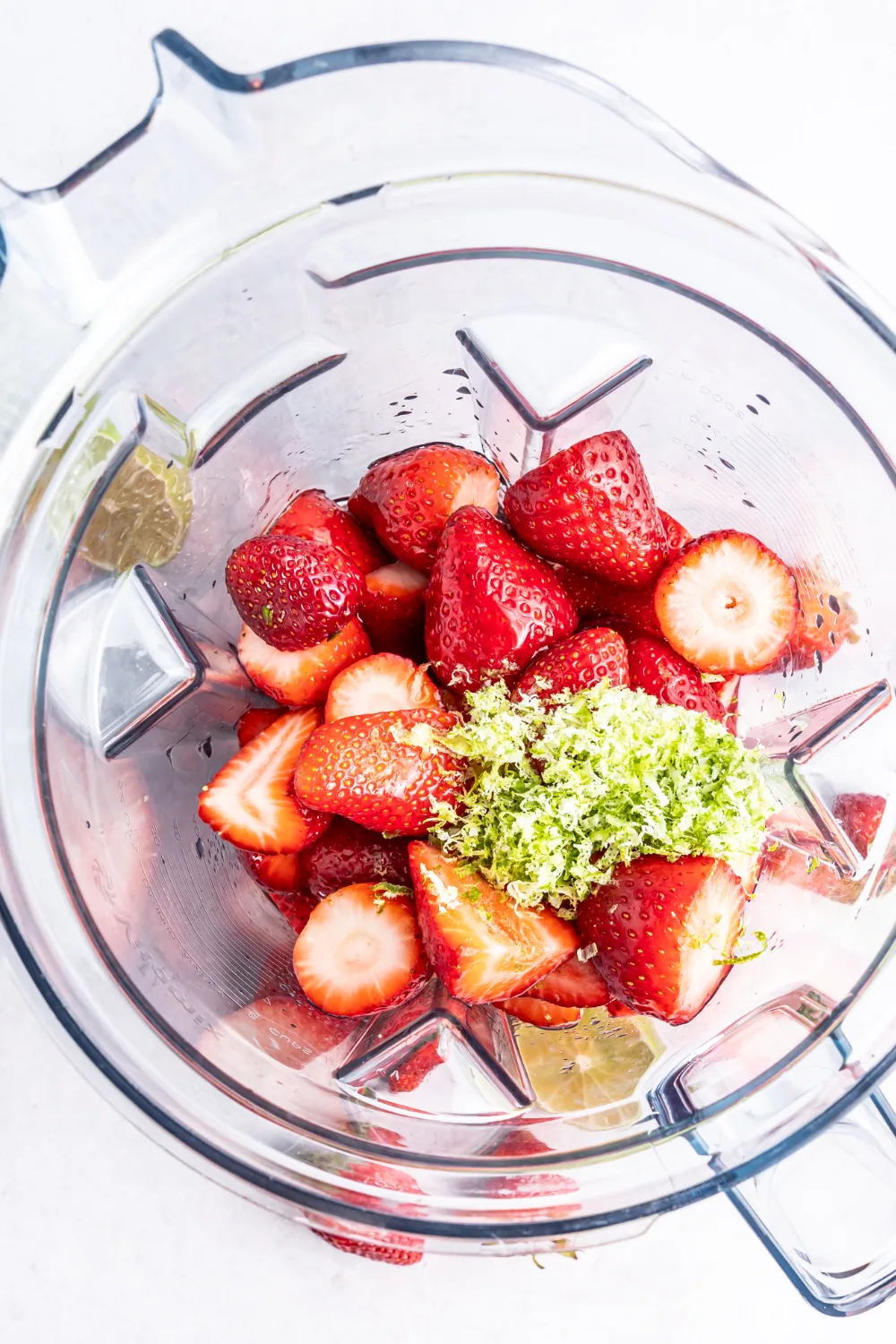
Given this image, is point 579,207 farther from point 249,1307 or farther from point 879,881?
point 249,1307

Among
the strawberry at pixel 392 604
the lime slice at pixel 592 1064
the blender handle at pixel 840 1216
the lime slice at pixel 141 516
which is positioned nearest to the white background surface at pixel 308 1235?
the blender handle at pixel 840 1216

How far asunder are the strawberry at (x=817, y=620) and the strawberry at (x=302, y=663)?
1.36 ft

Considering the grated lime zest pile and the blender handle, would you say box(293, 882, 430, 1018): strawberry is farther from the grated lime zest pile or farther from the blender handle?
the blender handle

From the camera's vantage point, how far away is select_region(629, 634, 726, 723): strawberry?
35.9 inches

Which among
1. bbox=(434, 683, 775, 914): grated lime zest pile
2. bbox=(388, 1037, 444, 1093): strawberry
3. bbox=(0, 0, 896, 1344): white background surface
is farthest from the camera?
bbox=(0, 0, 896, 1344): white background surface

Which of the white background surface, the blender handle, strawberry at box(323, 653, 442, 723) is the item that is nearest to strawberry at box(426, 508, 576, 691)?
strawberry at box(323, 653, 442, 723)

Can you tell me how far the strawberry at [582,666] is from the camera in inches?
33.8

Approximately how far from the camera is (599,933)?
861mm

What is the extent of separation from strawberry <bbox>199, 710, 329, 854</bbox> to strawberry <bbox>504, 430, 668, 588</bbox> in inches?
11.4

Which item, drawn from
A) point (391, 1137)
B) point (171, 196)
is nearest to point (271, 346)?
point (171, 196)

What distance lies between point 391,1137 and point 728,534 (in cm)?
61

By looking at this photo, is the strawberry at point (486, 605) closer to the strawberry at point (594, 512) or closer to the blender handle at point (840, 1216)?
the strawberry at point (594, 512)

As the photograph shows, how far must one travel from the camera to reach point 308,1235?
1.16 meters

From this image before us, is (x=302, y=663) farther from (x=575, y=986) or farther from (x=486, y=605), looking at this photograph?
(x=575, y=986)
